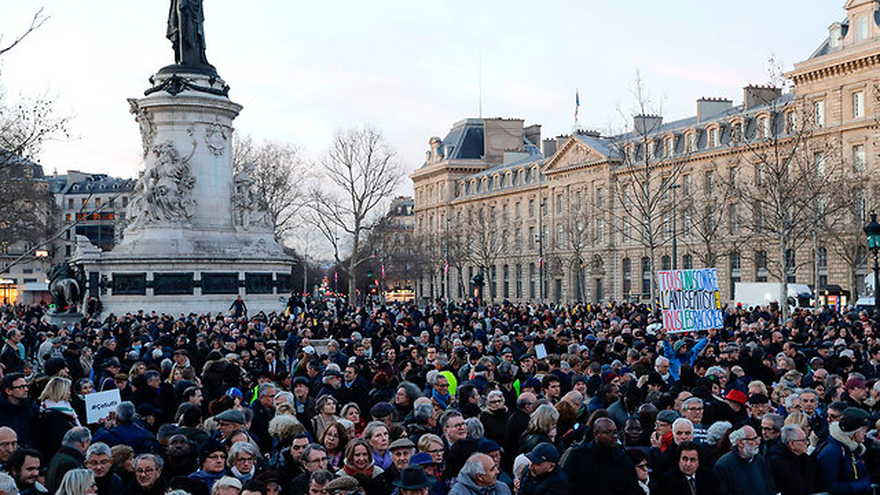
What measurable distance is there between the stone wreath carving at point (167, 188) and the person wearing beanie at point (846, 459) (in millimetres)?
32308

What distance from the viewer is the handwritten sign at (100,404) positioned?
1091 centimetres

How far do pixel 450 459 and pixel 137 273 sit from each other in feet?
101

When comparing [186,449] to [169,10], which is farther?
[169,10]

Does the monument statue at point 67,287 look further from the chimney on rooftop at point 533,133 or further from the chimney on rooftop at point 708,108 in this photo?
the chimney on rooftop at point 533,133

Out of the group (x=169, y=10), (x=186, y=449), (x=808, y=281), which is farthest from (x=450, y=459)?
(x=808, y=281)

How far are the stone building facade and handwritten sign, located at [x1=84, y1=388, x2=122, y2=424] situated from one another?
30536 mm

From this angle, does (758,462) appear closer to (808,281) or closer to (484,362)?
(484,362)

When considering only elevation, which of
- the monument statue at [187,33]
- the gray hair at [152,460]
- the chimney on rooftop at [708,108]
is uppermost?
the chimney on rooftop at [708,108]

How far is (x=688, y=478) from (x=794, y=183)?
96.8 feet

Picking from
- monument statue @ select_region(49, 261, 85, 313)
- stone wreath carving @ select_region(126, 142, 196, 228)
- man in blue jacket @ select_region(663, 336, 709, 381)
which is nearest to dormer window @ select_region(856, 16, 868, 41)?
stone wreath carving @ select_region(126, 142, 196, 228)

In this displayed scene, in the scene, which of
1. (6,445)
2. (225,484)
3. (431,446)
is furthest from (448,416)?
(6,445)

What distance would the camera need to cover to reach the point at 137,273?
121 ft

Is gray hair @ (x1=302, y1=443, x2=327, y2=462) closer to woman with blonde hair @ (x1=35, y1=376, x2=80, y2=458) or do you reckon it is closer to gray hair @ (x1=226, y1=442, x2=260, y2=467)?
gray hair @ (x1=226, y1=442, x2=260, y2=467)

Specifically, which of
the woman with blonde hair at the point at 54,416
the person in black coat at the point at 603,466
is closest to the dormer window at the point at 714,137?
the woman with blonde hair at the point at 54,416
